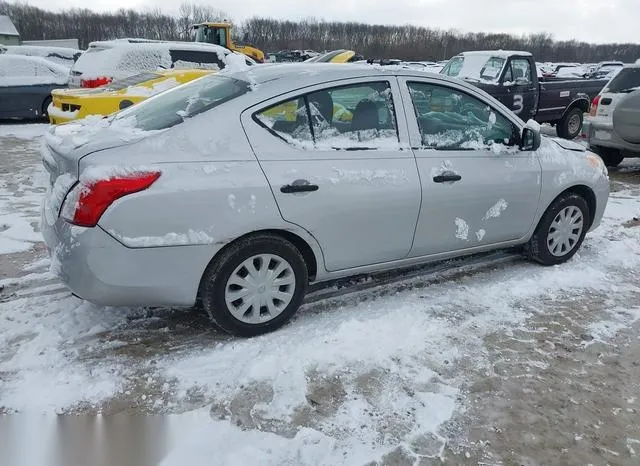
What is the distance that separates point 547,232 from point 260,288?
276 centimetres

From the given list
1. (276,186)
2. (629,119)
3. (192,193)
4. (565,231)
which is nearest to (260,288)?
(276,186)

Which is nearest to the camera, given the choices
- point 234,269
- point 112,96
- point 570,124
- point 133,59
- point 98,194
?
point 98,194

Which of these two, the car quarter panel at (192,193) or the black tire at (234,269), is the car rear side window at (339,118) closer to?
the car quarter panel at (192,193)

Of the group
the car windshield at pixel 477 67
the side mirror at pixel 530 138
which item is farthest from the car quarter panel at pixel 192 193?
the car windshield at pixel 477 67

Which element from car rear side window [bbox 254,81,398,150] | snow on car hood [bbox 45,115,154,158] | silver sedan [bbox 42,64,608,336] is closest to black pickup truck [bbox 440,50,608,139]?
silver sedan [bbox 42,64,608,336]

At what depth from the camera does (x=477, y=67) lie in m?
12.2

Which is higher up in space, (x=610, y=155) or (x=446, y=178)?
(x=446, y=178)

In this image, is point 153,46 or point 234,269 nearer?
point 234,269

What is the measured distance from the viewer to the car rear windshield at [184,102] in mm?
3457

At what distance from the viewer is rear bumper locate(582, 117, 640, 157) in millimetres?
8812

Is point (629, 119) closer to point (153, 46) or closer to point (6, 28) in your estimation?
point (153, 46)

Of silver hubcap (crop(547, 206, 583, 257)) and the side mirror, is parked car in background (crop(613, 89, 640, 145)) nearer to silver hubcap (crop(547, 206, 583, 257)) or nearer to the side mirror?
silver hubcap (crop(547, 206, 583, 257))

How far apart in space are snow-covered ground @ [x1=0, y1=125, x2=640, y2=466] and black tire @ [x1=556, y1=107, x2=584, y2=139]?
968 centimetres

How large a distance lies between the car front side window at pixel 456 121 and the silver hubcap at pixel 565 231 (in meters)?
0.93
